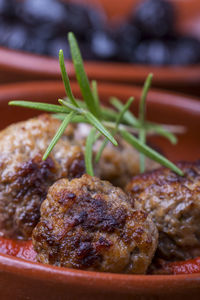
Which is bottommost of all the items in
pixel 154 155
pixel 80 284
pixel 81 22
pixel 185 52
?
pixel 80 284

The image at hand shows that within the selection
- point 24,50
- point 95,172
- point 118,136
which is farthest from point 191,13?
point 95,172

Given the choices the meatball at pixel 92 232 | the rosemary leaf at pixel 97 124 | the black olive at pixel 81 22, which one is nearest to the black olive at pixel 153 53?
the black olive at pixel 81 22

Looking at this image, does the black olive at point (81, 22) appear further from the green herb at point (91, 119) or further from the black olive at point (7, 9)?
the green herb at point (91, 119)

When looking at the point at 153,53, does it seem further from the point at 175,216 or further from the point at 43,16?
the point at 175,216

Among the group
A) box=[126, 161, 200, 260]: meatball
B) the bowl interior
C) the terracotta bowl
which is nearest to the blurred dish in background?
the terracotta bowl

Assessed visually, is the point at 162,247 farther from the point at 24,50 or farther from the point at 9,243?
the point at 24,50

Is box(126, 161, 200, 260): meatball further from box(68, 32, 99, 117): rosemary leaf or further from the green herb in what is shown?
box(68, 32, 99, 117): rosemary leaf

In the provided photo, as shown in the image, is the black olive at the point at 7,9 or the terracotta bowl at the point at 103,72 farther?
the black olive at the point at 7,9

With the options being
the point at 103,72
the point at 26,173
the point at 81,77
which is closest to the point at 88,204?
the point at 26,173
